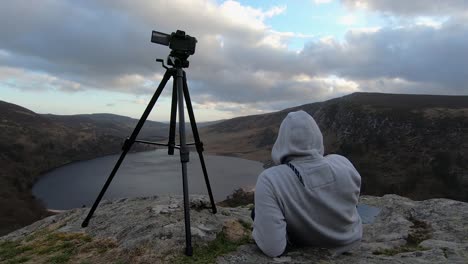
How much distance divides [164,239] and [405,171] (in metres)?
80.1

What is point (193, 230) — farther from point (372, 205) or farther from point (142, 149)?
point (142, 149)

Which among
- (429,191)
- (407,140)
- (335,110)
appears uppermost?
(335,110)

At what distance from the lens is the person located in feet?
12.0

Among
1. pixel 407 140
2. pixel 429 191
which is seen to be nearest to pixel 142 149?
pixel 407 140

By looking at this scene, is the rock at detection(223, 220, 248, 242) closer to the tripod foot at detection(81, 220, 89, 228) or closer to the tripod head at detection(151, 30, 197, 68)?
the tripod foot at detection(81, 220, 89, 228)

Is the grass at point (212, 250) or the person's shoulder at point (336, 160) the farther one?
the grass at point (212, 250)

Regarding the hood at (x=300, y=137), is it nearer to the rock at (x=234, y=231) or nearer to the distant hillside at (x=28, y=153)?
the rock at (x=234, y=231)

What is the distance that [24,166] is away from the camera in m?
86.6

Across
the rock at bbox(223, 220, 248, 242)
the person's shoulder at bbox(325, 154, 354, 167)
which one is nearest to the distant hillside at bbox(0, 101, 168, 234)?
the rock at bbox(223, 220, 248, 242)

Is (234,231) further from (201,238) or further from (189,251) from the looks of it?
(189,251)

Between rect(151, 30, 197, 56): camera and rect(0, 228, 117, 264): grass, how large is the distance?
289cm

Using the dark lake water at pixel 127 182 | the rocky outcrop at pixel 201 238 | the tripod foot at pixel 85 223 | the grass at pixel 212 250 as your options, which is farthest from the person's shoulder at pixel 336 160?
the dark lake water at pixel 127 182

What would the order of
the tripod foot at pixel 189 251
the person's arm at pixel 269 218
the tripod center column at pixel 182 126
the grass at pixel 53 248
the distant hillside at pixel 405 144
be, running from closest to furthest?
1. the person's arm at pixel 269 218
2. the tripod foot at pixel 189 251
3. the grass at pixel 53 248
4. the tripod center column at pixel 182 126
5. the distant hillside at pixel 405 144

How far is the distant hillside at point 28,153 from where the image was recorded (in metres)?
52.6
